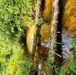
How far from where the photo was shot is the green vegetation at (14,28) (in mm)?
9148

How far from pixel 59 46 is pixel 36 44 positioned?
1026mm

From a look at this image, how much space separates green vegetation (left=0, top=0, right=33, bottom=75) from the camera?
915cm

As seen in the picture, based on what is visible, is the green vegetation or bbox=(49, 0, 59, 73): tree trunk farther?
the green vegetation

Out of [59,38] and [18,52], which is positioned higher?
[59,38]

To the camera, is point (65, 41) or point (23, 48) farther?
point (23, 48)

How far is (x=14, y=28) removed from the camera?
9570mm

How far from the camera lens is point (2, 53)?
33.9 ft

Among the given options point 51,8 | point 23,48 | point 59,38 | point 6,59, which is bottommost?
point 6,59

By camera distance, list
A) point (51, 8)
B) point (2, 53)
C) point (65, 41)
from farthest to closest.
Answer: point (2, 53) < point (51, 8) < point (65, 41)

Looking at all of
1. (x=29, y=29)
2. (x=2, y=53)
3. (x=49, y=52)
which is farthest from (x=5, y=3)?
(x=49, y=52)

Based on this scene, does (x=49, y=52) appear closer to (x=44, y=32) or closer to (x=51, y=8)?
(x=44, y=32)

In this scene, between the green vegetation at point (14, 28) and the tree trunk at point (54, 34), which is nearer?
the tree trunk at point (54, 34)

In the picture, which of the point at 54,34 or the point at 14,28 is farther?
the point at 14,28

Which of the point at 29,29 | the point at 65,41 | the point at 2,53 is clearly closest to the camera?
the point at 65,41
